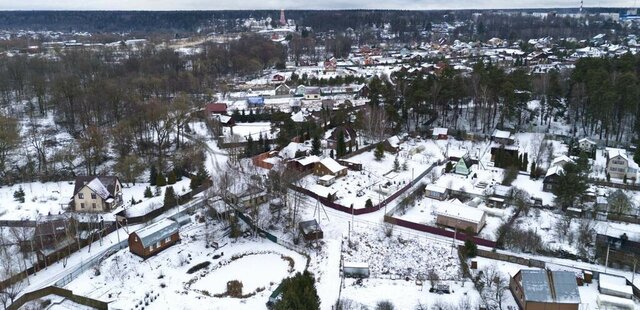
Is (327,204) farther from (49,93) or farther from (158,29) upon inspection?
(158,29)

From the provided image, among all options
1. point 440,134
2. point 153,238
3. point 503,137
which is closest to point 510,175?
point 503,137

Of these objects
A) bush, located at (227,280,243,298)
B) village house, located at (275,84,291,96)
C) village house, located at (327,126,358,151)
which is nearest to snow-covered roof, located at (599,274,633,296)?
bush, located at (227,280,243,298)

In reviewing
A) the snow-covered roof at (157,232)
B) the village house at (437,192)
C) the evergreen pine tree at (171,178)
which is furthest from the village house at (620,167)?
the evergreen pine tree at (171,178)

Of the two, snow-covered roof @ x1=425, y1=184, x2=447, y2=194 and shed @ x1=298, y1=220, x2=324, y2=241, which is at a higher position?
snow-covered roof @ x1=425, y1=184, x2=447, y2=194

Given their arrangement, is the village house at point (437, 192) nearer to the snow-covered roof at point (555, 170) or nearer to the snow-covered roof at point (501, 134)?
the snow-covered roof at point (555, 170)

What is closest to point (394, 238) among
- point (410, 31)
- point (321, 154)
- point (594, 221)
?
point (594, 221)

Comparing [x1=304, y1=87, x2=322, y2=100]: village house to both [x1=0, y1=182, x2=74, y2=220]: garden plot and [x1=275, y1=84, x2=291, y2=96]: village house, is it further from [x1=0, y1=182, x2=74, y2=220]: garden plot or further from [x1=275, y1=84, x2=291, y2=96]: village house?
[x1=0, y1=182, x2=74, y2=220]: garden plot
